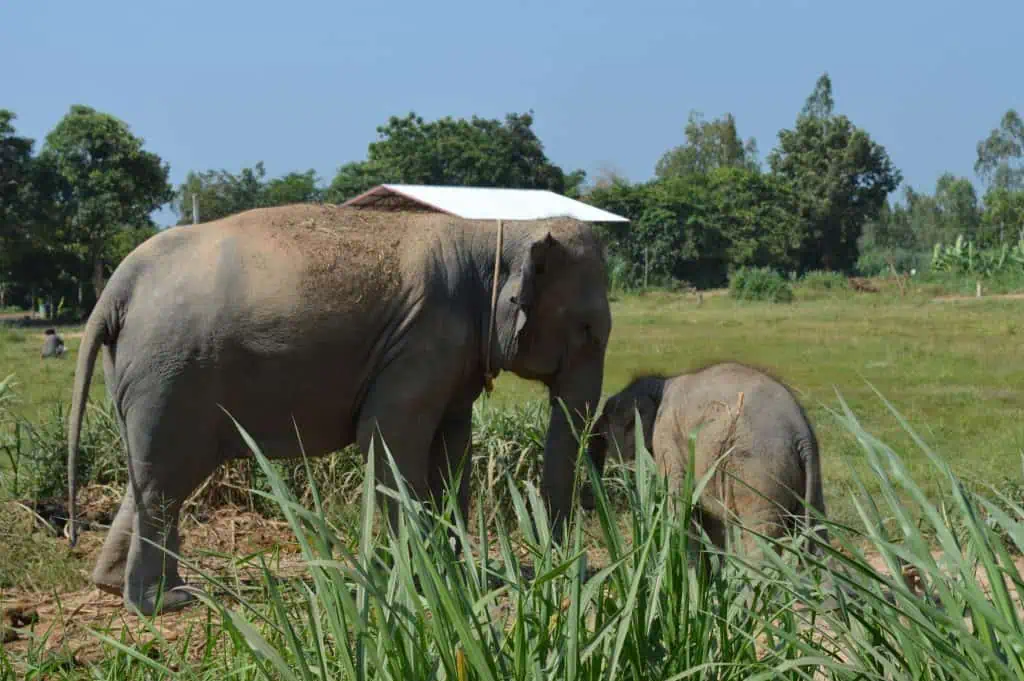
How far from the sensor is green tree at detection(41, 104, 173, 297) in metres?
44.4

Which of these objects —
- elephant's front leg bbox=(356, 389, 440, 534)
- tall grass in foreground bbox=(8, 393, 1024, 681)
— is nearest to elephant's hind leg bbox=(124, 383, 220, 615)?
elephant's front leg bbox=(356, 389, 440, 534)

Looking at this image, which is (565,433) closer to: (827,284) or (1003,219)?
(827,284)

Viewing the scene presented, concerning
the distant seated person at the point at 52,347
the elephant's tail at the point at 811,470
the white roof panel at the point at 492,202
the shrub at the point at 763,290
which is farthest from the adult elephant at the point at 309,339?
the shrub at the point at 763,290

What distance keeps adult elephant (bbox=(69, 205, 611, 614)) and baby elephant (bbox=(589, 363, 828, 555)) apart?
49cm

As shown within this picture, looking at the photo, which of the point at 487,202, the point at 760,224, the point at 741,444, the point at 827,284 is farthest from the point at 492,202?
the point at 760,224

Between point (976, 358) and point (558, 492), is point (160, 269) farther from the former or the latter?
point (976, 358)

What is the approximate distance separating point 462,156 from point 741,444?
57700 millimetres

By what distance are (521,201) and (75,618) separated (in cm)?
2667

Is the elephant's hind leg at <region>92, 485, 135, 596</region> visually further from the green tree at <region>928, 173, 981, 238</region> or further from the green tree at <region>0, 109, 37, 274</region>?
the green tree at <region>928, 173, 981, 238</region>

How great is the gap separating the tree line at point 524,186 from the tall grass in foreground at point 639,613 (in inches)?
1702

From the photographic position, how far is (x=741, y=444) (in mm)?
5898

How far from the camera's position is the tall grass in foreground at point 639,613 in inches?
100

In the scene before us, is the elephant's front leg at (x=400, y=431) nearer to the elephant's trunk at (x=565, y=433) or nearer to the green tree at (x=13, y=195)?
the elephant's trunk at (x=565, y=433)

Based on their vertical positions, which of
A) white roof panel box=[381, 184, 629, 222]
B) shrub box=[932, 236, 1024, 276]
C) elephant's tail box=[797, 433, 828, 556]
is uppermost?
white roof panel box=[381, 184, 629, 222]
